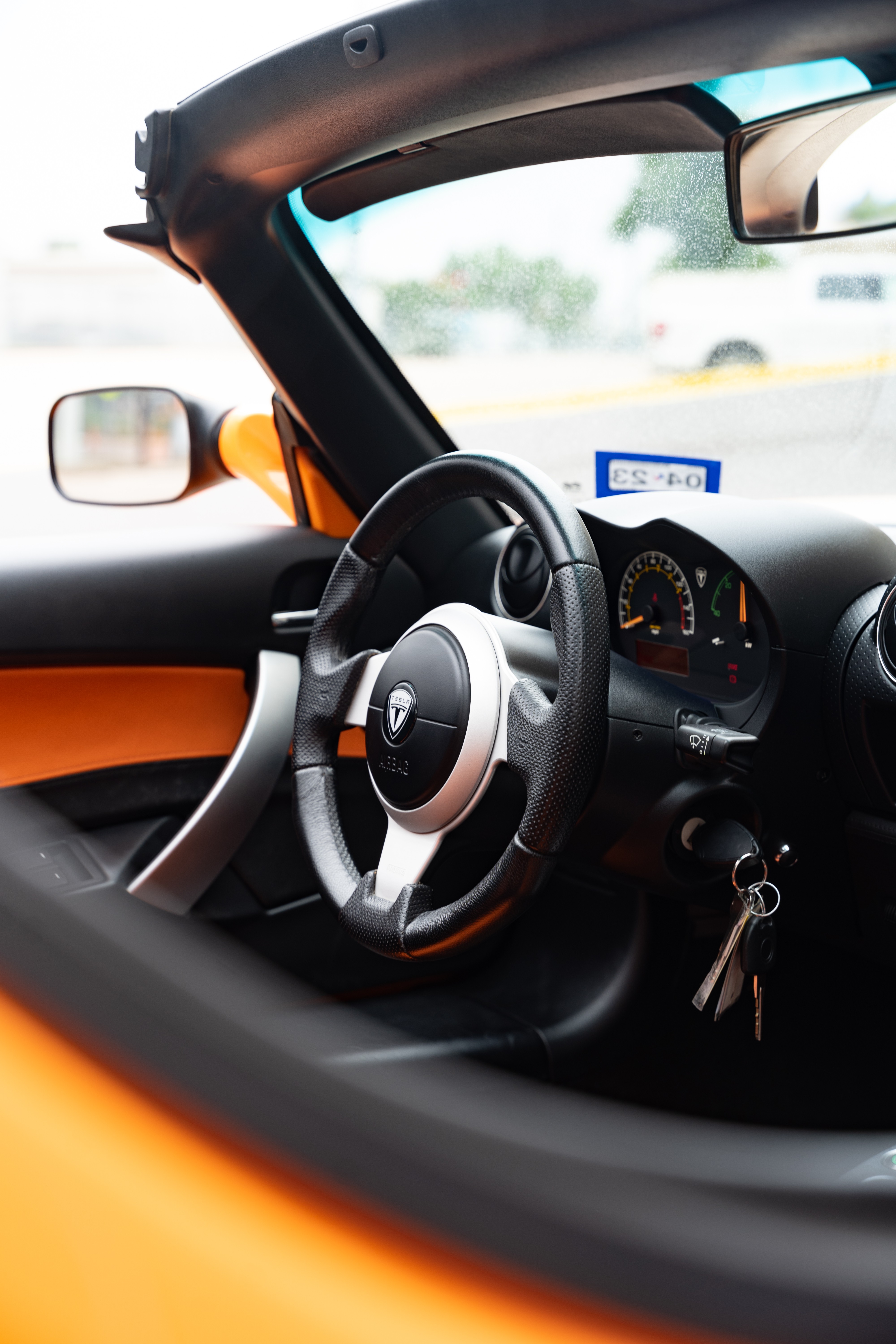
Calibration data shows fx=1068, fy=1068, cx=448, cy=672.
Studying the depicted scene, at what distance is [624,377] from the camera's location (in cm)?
188

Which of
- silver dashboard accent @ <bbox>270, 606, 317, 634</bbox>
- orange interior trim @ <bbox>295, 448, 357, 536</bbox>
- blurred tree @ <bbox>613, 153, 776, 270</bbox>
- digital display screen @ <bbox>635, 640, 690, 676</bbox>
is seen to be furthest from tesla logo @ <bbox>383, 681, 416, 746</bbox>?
blurred tree @ <bbox>613, 153, 776, 270</bbox>

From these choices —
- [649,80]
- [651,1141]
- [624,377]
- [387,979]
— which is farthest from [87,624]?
[651,1141]

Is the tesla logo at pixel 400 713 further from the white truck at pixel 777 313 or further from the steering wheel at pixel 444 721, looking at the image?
the white truck at pixel 777 313

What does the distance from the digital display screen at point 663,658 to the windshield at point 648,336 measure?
30 centimetres

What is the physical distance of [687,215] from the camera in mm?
1671

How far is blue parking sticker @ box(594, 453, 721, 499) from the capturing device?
5.77ft

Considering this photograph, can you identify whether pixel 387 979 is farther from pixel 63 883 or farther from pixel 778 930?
pixel 63 883

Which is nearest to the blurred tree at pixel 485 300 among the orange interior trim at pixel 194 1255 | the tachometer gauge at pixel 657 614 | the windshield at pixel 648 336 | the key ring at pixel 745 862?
the windshield at pixel 648 336

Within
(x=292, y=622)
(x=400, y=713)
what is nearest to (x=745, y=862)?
(x=400, y=713)

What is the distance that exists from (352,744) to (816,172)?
1.19 meters

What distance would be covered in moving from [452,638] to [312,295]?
0.86m

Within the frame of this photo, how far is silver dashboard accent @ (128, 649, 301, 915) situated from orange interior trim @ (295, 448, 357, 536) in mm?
284

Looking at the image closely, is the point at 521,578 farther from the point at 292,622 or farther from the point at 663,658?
the point at 292,622

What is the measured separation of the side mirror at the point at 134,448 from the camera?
82.1 inches
